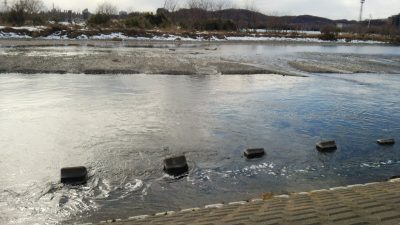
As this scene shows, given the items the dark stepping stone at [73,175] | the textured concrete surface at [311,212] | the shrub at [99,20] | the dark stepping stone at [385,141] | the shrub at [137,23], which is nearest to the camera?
the textured concrete surface at [311,212]

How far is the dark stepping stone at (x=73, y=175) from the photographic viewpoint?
737 cm

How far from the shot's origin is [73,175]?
741cm

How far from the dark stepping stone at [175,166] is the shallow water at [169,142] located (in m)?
0.20

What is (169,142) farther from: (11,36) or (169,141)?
(11,36)

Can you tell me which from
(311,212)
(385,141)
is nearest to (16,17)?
(385,141)

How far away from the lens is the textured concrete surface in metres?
4.37

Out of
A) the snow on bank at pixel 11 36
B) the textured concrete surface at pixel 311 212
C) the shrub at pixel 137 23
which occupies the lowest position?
the textured concrete surface at pixel 311 212

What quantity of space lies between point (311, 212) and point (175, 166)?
3.84 metres

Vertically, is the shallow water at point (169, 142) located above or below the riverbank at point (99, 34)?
below

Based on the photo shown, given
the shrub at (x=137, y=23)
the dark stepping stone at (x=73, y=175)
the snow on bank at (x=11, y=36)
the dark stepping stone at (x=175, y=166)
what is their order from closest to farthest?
the dark stepping stone at (x=73, y=175) → the dark stepping stone at (x=175, y=166) → the snow on bank at (x=11, y=36) → the shrub at (x=137, y=23)

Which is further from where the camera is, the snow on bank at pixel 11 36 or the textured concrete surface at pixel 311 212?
the snow on bank at pixel 11 36

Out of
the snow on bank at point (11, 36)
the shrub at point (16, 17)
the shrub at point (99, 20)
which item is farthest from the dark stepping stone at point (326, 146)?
the shrub at point (99, 20)

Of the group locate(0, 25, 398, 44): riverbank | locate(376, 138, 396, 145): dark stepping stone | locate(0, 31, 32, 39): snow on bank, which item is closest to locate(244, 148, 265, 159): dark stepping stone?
locate(376, 138, 396, 145): dark stepping stone

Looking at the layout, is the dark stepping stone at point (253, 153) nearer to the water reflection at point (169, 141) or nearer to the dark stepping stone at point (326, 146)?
the water reflection at point (169, 141)
